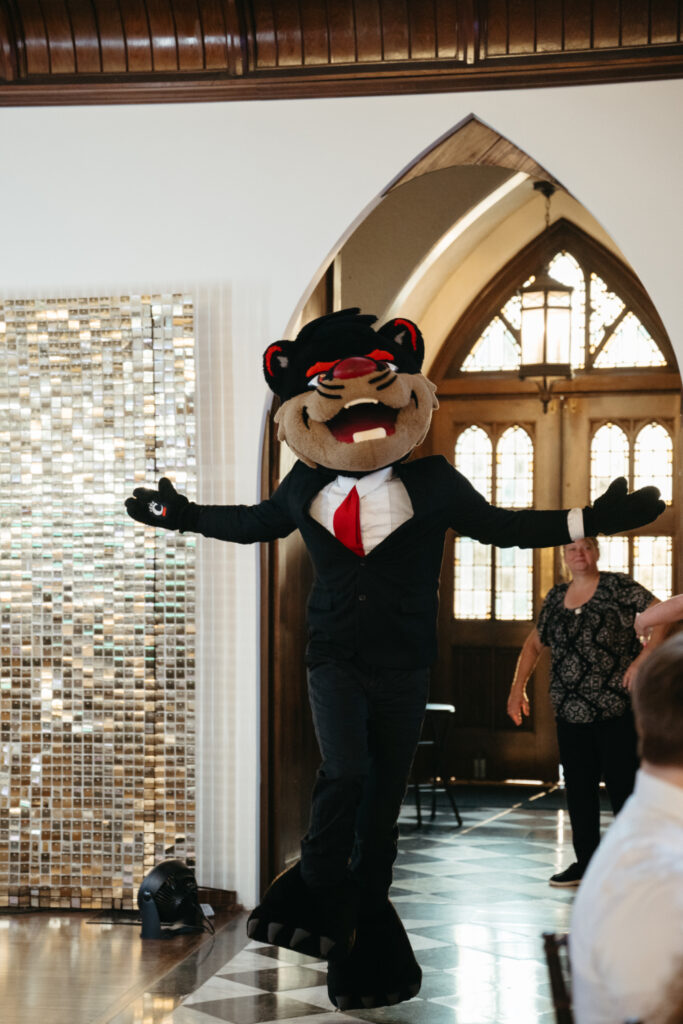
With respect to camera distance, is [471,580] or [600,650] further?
[471,580]

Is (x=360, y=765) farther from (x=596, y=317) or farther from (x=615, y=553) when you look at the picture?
(x=596, y=317)

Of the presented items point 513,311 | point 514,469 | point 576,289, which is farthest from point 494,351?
point 514,469

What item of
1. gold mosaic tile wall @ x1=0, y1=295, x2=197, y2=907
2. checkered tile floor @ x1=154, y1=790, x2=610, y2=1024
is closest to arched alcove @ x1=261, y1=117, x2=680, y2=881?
checkered tile floor @ x1=154, y1=790, x2=610, y2=1024

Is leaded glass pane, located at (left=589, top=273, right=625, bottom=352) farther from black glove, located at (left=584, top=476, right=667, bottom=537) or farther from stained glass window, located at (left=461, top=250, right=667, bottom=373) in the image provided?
black glove, located at (left=584, top=476, right=667, bottom=537)

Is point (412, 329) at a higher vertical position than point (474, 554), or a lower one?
higher

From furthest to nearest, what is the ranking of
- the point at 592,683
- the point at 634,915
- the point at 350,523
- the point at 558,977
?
1. the point at 592,683
2. the point at 350,523
3. the point at 558,977
4. the point at 634,915

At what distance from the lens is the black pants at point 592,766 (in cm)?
508

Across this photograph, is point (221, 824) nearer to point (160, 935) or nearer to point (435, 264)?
point (160, 935)

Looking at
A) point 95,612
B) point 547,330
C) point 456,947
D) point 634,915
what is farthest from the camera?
point 547,330

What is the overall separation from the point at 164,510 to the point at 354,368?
69cm

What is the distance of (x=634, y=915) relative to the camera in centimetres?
→ 143

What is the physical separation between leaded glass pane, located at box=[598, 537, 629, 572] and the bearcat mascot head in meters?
4.45

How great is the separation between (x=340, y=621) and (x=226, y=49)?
2395 mm

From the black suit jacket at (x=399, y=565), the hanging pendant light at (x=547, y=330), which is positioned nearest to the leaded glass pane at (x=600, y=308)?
the hanging pendant light at (x=547, y=330)
